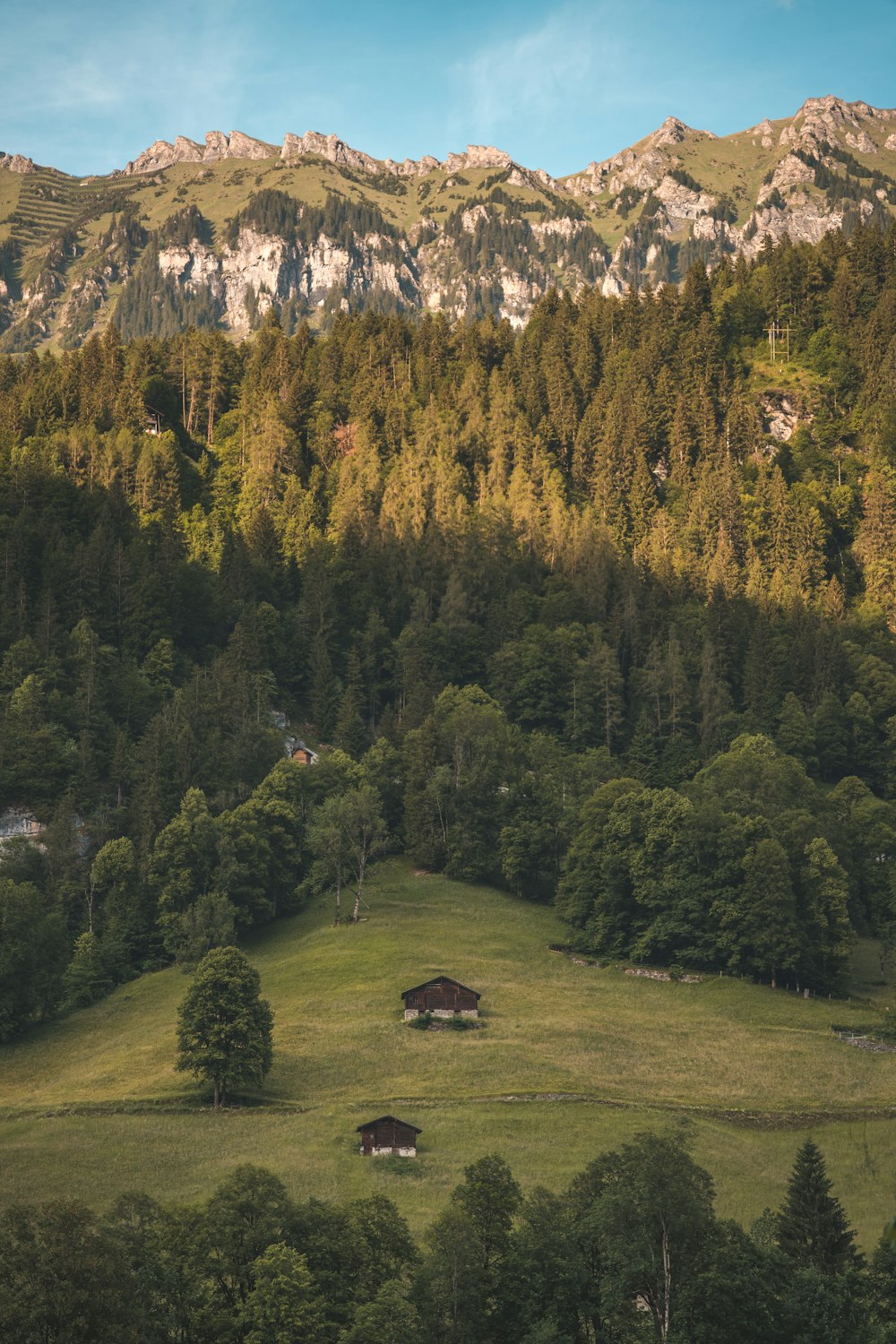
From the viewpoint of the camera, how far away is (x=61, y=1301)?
3862 cm

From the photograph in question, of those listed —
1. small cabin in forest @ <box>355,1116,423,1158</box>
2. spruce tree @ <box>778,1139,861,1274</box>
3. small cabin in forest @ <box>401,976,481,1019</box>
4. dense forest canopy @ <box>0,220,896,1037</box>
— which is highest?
dense forest canopy @ <box>0,220,896,1037</box>

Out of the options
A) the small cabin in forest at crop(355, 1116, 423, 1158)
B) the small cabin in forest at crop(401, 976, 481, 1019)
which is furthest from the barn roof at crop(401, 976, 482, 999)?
the small cabin in forest at crop(355, 1116, 423, 1158)

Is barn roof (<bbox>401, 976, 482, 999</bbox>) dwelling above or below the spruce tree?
above

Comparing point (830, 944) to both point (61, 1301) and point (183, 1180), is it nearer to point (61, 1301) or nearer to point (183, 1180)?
point (183, 1180)

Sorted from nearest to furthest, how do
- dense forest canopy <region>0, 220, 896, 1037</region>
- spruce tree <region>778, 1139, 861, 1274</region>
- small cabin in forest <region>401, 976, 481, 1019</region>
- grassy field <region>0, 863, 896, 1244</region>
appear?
spruce tree <region>778, 1139, 861, 1274</region>
grassy field <region>0, 863, 896, 1244</region>
small cabin in forest <region>401, 976, 481, 1019</region>
dense forest canopy <region>0, 220, 896, 1037</region>

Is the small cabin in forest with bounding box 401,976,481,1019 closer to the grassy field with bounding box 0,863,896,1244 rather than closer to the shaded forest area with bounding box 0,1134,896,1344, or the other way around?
the grassy field with bounding box 0,863,896,1244

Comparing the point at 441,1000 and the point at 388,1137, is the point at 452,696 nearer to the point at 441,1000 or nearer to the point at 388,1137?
the point at 441,1000

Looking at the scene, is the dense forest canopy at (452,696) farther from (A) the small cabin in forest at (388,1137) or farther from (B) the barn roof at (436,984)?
(A) the small cabin in forest at (388,1137)

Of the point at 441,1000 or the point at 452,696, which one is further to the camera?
the point at 452,696

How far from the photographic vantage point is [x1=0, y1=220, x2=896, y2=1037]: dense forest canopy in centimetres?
11819

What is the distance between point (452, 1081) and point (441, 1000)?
13159 mm

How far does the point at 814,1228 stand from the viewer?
172ft

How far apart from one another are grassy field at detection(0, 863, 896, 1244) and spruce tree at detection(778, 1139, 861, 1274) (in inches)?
313

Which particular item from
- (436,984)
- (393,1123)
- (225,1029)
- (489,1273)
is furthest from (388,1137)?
(436,984)
